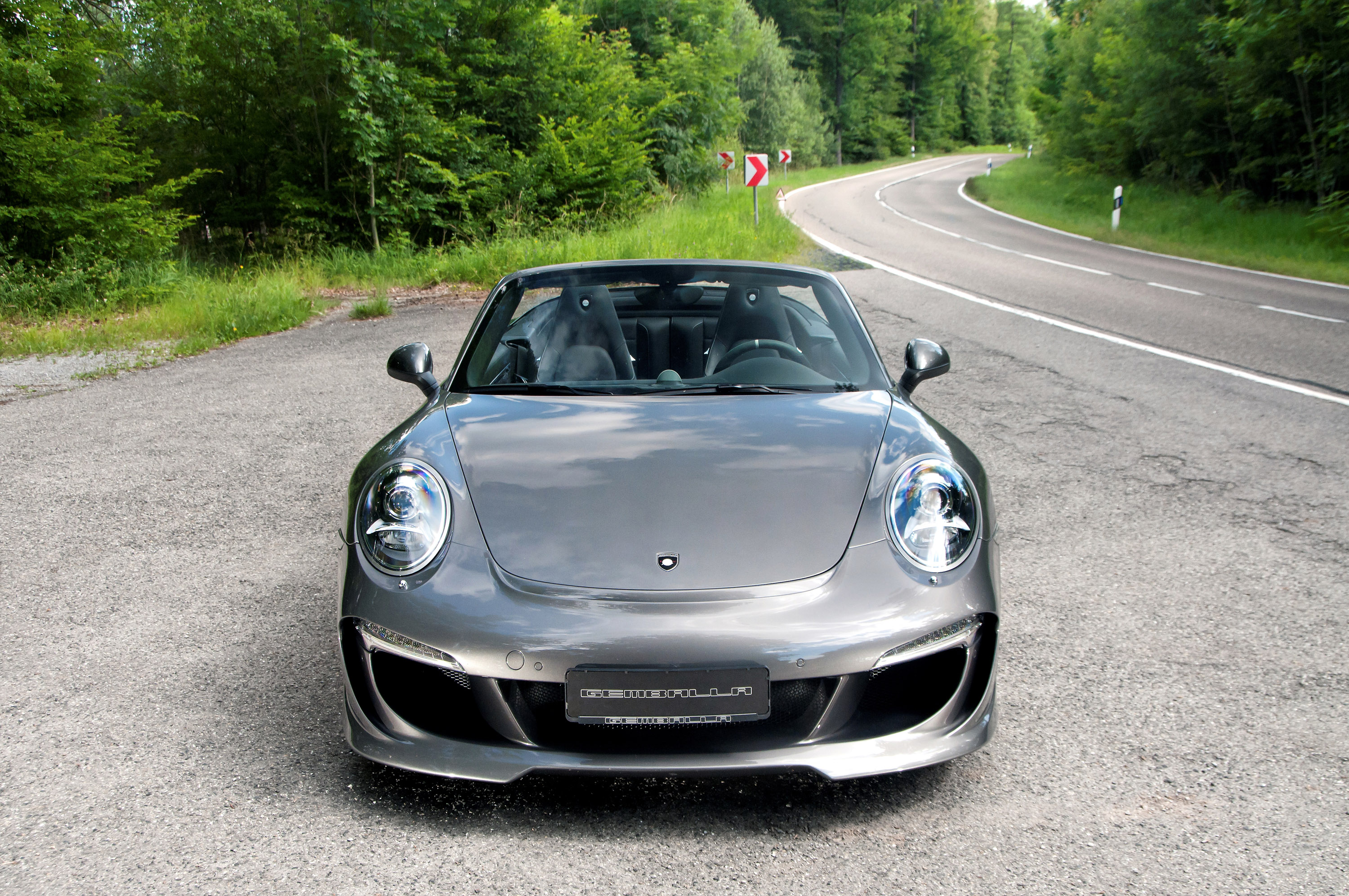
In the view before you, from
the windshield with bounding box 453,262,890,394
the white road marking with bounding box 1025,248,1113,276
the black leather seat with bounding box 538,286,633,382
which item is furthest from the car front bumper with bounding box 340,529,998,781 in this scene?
the white road marking with bounding box 1025,248,1113,276

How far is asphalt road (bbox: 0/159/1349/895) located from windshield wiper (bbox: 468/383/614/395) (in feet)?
3.29

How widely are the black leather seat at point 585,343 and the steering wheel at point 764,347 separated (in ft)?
1.09

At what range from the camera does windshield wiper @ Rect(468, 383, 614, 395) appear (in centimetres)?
303

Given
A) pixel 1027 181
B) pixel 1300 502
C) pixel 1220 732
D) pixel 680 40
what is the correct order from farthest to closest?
pixel 1027 181 < pixel 680 40 < pixel 1300 502 < pixel 1220 732

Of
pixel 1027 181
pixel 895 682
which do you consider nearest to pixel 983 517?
pixel 895 682

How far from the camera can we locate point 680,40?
29922 mm

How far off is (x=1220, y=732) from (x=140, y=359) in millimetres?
9373

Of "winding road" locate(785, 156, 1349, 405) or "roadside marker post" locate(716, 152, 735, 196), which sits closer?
"winding road" locate(785, 156, 1349, 405)

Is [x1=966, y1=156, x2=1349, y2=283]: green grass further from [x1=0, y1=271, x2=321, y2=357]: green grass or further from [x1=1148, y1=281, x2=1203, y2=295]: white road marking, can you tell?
[x1=0, y1=271, x2=321, y2=357]: green grass

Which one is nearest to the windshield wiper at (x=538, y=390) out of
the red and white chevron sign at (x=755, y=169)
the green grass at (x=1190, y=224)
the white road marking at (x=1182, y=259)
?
the white road marking at (x=1182, y=259)

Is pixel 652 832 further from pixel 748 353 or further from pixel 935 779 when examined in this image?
pixel 748 353

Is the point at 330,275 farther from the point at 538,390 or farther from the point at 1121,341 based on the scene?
the point at 538,390

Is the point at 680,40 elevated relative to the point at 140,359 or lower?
elevated

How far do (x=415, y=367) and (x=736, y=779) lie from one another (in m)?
1.81
